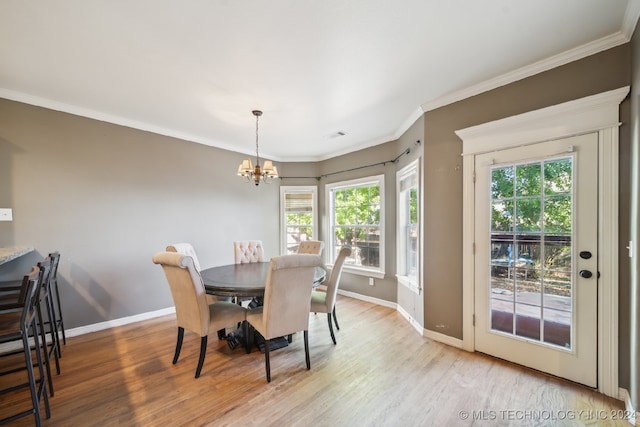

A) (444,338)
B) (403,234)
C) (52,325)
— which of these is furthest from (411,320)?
(52,325)

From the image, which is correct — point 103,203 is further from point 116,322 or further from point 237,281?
point 237,281

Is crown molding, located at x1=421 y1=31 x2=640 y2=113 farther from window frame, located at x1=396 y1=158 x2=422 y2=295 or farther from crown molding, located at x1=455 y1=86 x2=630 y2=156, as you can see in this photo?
window frame, located at x1=396 y1=158 x2=422 y2=295

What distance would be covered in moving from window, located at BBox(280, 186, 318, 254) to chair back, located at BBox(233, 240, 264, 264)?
1303mm

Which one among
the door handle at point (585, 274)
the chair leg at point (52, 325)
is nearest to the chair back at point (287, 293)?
the chair leg at point (52, 325)

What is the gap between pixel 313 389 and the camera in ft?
6.53

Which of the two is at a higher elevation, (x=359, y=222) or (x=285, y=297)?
(x=359, y=222)

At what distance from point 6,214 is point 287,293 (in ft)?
9.66

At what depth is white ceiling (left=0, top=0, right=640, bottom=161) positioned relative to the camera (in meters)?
1.59

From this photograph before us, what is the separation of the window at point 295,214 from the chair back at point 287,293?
283 centimetres

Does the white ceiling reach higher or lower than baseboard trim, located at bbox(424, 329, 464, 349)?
higher

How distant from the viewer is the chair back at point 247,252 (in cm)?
357

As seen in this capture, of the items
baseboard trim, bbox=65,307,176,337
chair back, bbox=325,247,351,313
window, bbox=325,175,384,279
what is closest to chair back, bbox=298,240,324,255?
chair back, bbox=325,247,351,313

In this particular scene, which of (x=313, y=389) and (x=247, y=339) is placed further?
(x=247, y=339)

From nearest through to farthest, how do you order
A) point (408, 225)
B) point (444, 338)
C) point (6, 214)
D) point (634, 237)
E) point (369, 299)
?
point (634, 237), point (6, 214), point (444, 338), point (408, 225), point (369, 299)
